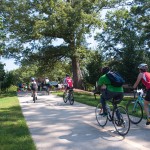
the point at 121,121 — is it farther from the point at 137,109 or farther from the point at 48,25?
the point at 48,25

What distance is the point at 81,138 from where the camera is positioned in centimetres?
887

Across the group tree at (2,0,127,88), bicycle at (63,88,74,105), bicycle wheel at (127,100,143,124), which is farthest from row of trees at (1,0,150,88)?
bicycle wheel at (127,100,143,124)

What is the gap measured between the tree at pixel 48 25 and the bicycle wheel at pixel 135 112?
79.1ft

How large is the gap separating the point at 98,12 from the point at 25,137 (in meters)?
31.8

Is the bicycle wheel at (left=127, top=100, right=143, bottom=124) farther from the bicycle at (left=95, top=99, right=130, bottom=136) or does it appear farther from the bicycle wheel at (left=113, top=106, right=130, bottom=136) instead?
the bicycle wheel at (left=113, top=106, right=130, bottom=136)

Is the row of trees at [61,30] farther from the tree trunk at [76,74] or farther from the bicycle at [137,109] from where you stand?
the bicycle at [137,109]

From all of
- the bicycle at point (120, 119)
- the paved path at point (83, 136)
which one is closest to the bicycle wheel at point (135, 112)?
the paved path at point (83, 136)

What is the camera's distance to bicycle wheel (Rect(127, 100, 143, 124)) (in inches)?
419

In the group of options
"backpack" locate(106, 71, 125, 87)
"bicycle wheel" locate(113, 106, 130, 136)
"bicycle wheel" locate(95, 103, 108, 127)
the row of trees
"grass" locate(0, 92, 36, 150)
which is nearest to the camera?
"grass" locate(0, 92, 36, 150)

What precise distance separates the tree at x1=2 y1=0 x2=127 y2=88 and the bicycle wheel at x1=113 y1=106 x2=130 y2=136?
2595cm

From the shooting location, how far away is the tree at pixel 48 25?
114ft

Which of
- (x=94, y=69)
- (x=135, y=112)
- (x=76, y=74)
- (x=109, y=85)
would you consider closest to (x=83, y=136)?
(x=109, y=85)

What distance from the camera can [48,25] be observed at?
34.9 m

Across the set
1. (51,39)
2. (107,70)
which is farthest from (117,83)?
(51,39)
